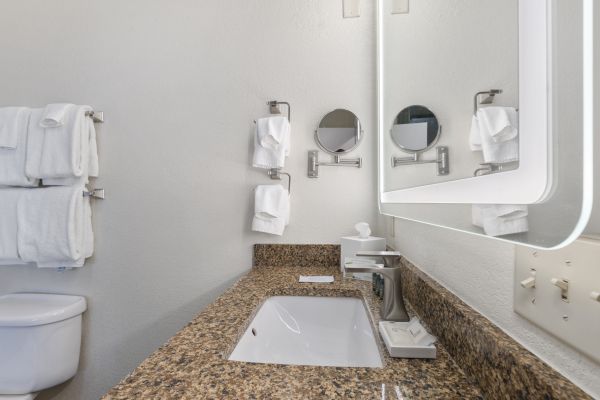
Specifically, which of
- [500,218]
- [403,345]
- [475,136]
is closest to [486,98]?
[475,136]

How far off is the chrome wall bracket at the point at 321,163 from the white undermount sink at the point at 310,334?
56 cm

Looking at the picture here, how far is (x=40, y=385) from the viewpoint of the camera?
119cm

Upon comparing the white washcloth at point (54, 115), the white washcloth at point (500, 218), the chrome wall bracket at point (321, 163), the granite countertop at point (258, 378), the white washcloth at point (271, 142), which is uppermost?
the white washcloth at point (54, 115)

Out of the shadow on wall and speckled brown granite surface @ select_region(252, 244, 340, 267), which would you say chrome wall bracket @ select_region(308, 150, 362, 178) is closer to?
speckled brown granite surface @ select_region(252, 244, 340, 267)

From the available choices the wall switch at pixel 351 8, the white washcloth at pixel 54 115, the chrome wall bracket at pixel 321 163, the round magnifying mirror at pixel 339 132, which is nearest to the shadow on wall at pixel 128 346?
the chrome wall bracket at pixel 321 163

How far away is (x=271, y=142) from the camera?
1241 mm

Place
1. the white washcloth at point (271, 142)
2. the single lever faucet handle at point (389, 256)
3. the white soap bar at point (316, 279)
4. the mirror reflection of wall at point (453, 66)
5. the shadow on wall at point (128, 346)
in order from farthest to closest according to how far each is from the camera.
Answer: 1. the shadow on wall at point (128, 346)
2. the white washcloth at point (271, 142)
3. the white soap bar at point (316, 279)
4. the single lever faucet handle at point (389, 256)
5. the mirror reflection of wall at point (453, 66)

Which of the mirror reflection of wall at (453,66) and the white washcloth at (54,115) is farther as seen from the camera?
the white washcloth at (54,115)

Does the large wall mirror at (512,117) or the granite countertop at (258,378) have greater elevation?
the large wall mirror at (512,117)

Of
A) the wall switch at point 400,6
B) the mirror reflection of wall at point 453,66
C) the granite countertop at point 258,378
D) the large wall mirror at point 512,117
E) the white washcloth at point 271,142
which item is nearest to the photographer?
the large wall mirror at point 512,117

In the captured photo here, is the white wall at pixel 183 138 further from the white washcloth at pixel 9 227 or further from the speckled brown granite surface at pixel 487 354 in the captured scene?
the speckled brown granite surface at pixel 487 354

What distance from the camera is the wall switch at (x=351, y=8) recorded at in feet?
4.25

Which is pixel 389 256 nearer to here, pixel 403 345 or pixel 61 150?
pixel 403 345

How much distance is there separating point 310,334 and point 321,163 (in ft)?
2.33
